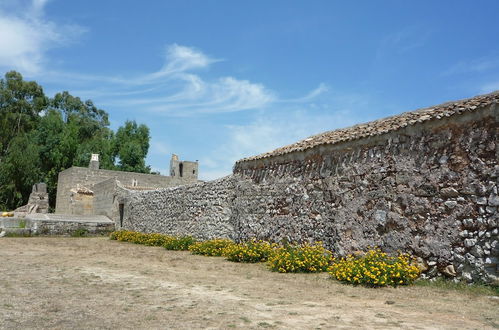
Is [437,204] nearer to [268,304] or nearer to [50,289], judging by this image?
[268,304]

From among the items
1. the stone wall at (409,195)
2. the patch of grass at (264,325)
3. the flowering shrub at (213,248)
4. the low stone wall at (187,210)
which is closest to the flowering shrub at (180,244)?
the low stone wall at (187,210)

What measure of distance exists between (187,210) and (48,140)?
88.9ft

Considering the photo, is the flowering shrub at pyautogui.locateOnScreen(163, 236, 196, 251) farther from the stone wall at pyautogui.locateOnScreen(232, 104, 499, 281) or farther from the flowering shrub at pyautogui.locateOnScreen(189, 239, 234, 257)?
the stone wall at pyautogui.locateOnScreen(232, 104, 499, 281)

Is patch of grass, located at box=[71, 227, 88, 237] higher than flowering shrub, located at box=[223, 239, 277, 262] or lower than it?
lower

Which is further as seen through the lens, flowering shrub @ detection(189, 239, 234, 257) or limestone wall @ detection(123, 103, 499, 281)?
flowering shrub @ detection(189, 239, 234, 257)

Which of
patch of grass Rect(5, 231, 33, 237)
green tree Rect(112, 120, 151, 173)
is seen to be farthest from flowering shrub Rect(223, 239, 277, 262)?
green tree Rect(112, 120, 151, 173)

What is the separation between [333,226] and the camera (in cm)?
983

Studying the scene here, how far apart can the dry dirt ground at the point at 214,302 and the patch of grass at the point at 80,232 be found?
12.6 metres

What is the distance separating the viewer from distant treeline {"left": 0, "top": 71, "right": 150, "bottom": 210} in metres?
36.9

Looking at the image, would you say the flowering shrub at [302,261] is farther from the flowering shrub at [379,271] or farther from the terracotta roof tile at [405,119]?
the terracotta roof tile at [405,119]

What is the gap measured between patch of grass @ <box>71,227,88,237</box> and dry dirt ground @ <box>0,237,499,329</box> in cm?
1261

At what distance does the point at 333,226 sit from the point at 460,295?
3.67 meters

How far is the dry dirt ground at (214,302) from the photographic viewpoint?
4730 mm

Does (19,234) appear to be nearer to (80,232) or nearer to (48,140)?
(80,232)
